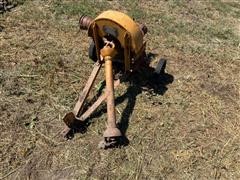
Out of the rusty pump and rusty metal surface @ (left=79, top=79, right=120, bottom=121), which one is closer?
the rusty pump

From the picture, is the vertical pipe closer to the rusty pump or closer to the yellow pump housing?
the rusty pump

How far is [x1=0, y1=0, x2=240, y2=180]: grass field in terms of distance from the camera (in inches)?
180

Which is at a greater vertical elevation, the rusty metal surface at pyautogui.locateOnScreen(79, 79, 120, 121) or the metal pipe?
the metal pipe

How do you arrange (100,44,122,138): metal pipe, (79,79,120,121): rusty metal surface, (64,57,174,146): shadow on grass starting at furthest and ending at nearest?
(64,57,174,146): shadow on grass → (79,79,120,121): rusty metal surface → (100,44,122,138): metal pipe

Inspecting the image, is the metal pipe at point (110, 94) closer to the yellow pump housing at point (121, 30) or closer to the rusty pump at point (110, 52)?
the rusty pump at point (110, 52)

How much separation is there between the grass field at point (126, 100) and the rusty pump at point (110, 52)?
21 cm

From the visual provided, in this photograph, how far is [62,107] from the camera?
516 cm

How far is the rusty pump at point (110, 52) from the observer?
471 cm

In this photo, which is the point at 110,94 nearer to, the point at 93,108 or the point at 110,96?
the point at 110,96

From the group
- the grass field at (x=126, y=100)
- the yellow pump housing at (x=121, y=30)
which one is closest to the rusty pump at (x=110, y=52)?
the yellow pump housing at (x=121, y=30)

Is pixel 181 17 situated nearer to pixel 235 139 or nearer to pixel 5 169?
pixel 235 139

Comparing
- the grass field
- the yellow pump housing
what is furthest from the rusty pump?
the grass field

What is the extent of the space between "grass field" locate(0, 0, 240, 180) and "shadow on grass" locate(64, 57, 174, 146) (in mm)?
20

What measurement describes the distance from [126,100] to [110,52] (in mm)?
692
